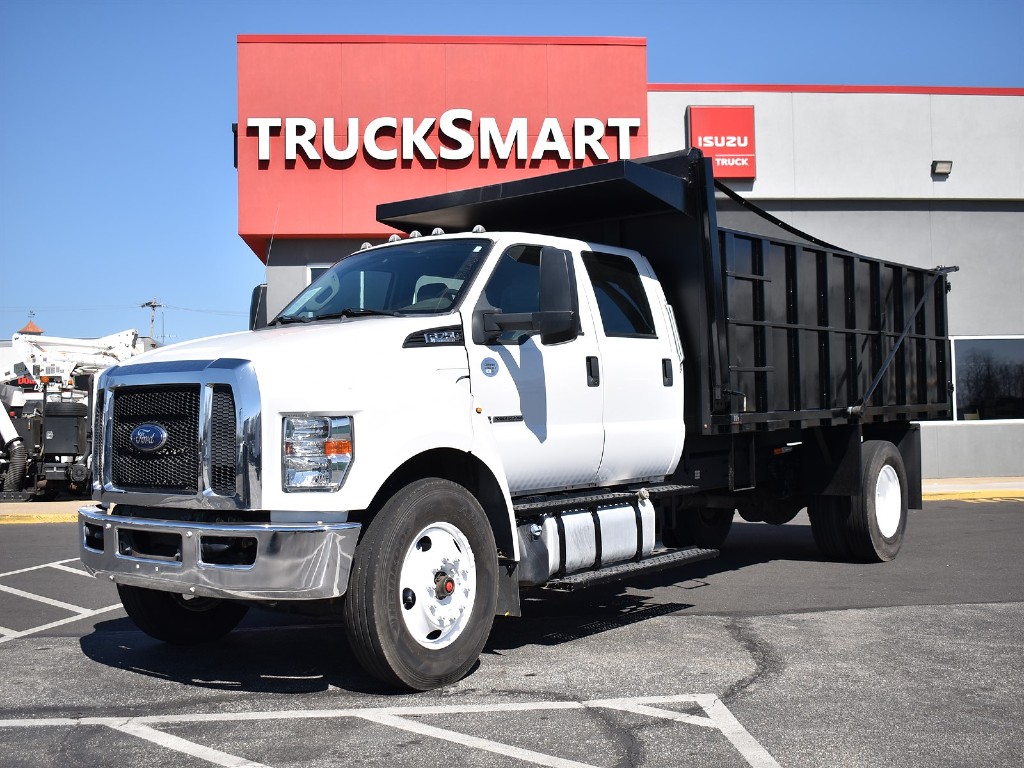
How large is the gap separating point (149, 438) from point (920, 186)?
59.9 ft

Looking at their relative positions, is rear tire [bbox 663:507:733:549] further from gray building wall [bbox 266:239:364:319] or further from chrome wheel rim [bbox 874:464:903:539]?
gray building wall [bbox 266:239:364:319]

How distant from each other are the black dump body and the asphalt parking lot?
5.14 feet

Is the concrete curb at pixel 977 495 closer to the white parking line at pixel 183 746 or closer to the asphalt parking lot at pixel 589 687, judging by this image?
the asphalt parking lot at pixel 589 687

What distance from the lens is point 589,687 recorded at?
5.44m

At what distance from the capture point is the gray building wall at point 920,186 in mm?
20172

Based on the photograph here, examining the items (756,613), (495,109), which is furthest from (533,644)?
(495,109)

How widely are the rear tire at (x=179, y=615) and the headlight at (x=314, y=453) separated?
1526mm

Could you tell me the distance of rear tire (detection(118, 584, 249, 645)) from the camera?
6.29m

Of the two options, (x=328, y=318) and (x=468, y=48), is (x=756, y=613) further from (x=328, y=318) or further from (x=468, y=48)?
(x=468, y=48)

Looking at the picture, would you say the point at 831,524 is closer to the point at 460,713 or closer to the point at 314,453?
the point at 460,713

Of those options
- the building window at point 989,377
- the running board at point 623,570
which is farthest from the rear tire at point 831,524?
the building window at point 989,377

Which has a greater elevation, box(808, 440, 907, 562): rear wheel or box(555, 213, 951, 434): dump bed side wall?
box(555, 213, 951, 434): dump bed side wall

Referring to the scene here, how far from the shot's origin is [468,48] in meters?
19.3

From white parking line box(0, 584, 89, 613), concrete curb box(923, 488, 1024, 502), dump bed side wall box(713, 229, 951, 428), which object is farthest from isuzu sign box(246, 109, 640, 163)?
white parking line box(0, 584, 89, 613)
